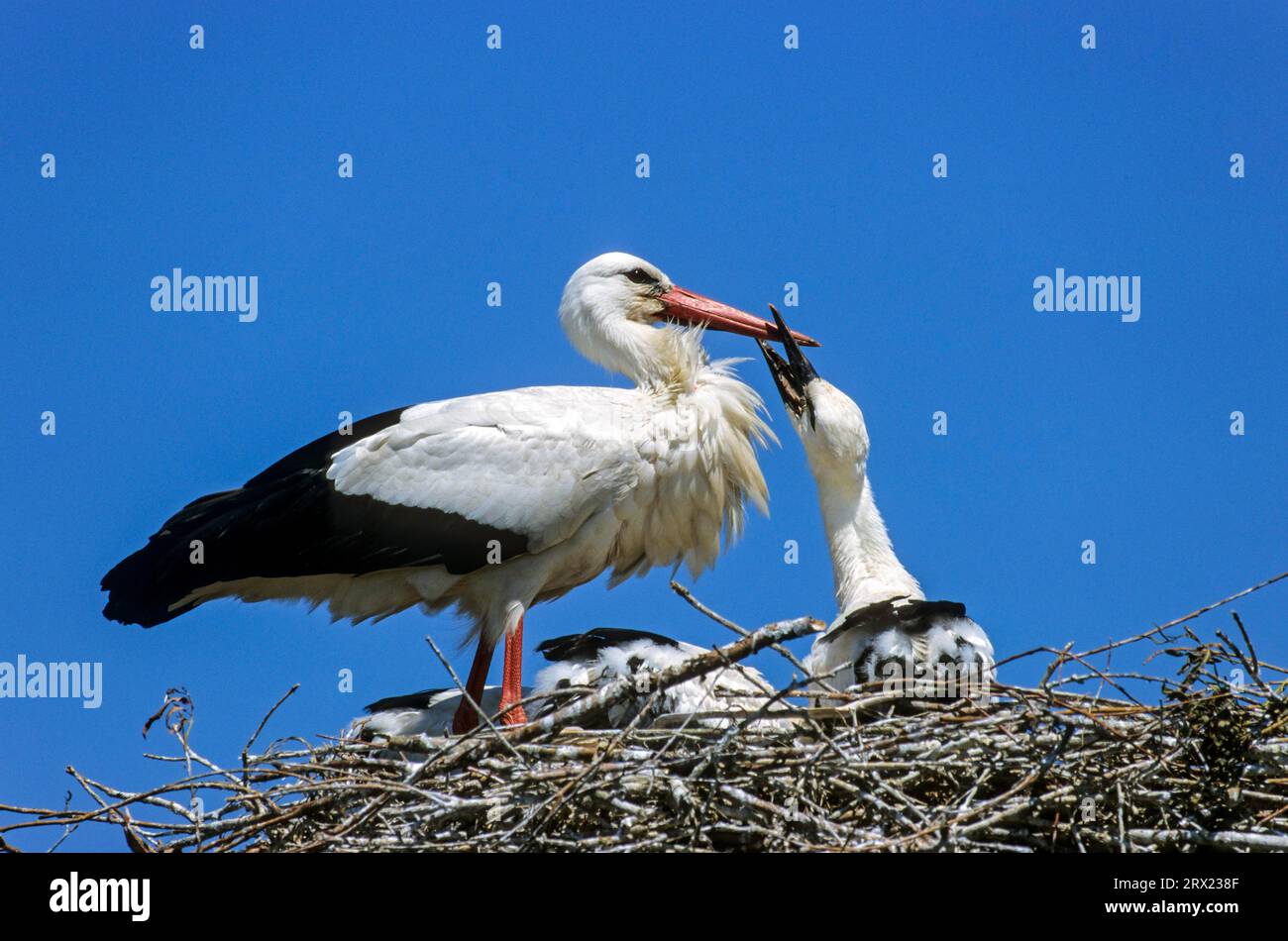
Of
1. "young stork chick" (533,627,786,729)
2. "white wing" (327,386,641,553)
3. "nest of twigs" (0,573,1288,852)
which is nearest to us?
"nest of twigs" (0,573,1288,852)

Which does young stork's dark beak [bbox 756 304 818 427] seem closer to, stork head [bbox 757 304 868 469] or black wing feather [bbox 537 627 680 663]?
stork head [bbox 757 304 868 469]

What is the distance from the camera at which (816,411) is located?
5969 millimetres

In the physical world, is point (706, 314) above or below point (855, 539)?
above

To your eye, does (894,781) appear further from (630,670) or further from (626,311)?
(626,311)

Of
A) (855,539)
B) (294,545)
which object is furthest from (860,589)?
(294,545)

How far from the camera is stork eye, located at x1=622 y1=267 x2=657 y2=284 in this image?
21.7 feet

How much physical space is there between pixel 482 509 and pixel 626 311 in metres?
1.21

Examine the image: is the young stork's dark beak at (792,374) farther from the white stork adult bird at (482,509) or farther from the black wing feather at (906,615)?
the black wing feather at (906,615)

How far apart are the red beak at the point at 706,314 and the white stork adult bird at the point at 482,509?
1.10 feet

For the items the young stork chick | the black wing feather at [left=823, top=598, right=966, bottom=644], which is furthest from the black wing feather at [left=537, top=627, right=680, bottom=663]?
the black wing feather at [left=823, top=598, right=966, bottom=644]

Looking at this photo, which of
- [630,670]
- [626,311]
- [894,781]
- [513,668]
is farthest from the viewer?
[626,311]
